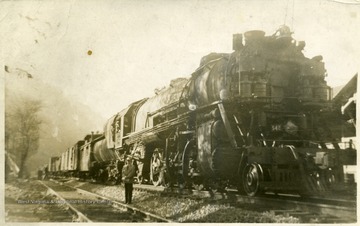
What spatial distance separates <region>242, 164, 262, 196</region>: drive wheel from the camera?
4.38m

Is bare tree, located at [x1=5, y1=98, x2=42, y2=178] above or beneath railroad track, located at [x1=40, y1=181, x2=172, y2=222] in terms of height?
above

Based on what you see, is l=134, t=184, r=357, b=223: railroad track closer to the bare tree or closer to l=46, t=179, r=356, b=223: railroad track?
l=46, t=179, r=356, b=223: railroad track

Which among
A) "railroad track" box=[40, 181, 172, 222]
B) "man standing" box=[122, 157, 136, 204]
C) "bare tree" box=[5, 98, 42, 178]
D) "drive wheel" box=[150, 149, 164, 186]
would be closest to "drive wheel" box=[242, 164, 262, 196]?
"railroad track" box=[40, 181, 172, 222]

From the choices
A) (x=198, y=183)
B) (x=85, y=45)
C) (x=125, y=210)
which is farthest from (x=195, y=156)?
(x=85, y=45)

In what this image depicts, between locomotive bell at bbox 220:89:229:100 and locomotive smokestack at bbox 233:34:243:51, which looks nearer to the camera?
locomotive bell at bbox 220:89:229:100

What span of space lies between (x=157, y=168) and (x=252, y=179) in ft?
8.36

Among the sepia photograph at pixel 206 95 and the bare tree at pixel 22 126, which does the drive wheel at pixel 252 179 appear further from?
the bare tree at pixel 22 126

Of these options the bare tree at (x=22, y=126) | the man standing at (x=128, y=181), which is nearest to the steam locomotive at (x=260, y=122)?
the man standing at (x=128, y=181)

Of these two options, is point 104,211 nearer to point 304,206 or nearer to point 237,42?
point 304,206

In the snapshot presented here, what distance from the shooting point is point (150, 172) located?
6.99 meters

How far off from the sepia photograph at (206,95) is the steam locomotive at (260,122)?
0.05ft

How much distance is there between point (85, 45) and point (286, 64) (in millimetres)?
2938

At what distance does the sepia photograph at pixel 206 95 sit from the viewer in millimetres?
4512

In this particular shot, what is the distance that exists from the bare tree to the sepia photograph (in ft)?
0.07
